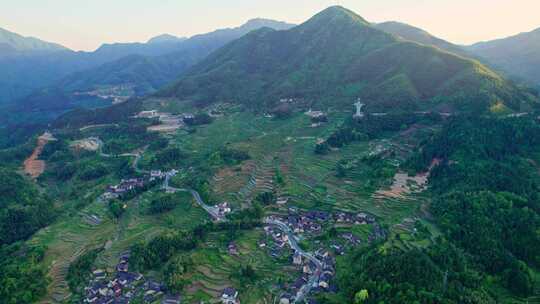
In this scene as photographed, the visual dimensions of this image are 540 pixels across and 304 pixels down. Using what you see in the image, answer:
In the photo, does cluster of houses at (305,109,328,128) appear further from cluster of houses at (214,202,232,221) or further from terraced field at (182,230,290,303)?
terraced field at (182,230,290,303)

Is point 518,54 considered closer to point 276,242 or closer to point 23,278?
point 276,242

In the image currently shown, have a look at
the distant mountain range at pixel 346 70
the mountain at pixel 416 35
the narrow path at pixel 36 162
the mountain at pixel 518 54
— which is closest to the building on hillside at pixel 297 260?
the distant mountain range at pixel 346 70

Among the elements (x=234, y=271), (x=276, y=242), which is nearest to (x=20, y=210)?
A: (x=234, y=271)

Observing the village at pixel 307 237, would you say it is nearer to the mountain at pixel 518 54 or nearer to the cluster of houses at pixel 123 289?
the cluster of houses at pixel 123 289

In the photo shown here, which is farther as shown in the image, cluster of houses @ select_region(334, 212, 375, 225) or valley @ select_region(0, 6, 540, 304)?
cluster of houses @ select_region(334, 212, 375, 225)

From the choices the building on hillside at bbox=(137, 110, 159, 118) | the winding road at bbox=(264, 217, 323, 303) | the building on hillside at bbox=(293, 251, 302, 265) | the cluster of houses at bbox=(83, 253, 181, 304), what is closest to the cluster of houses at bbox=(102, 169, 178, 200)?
the cluster of houses at bbox=(83, 253, 181, 304)
